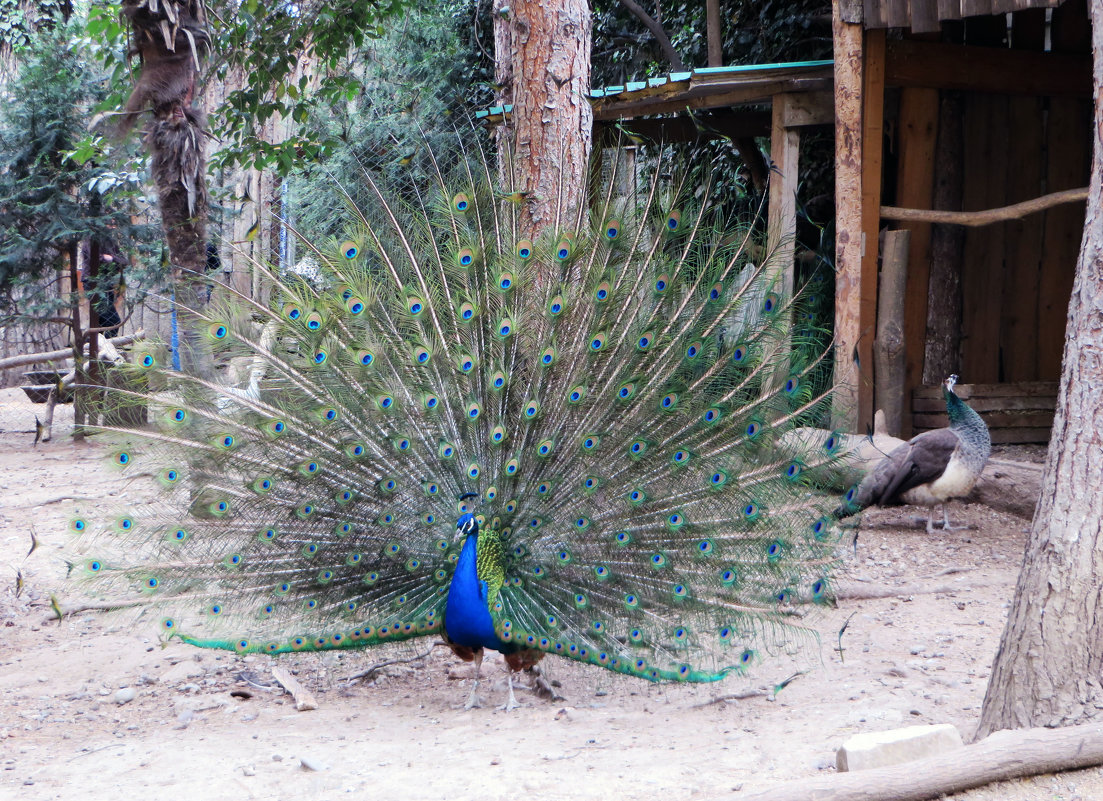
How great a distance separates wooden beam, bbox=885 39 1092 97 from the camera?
25.8 ft

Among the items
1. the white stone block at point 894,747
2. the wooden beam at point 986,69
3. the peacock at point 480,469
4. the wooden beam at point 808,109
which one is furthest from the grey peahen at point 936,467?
the white stone block at point 894,747

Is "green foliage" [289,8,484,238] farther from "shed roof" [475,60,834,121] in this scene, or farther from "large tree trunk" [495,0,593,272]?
"large tree trunk" [495,0,593,272]

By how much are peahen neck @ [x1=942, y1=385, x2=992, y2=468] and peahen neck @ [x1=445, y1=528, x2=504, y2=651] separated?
373 cm

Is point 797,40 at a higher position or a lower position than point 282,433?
higher

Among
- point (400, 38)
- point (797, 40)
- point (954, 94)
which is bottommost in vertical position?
point (954, 94)

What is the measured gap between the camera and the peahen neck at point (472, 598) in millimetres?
4180

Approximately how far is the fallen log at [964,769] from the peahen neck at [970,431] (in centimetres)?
377

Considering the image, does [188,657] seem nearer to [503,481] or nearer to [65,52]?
[503,481]

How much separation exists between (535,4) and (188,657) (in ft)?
13.3

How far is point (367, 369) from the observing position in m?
4.46

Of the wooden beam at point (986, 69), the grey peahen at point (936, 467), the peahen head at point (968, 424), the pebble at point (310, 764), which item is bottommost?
the pebble at point (310, 764)

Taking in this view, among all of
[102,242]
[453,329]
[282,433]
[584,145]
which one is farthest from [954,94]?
[102,242]

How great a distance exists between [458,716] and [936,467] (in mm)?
3829

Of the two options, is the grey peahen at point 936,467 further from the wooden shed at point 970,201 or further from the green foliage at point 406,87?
the green foliage at point 406,87
